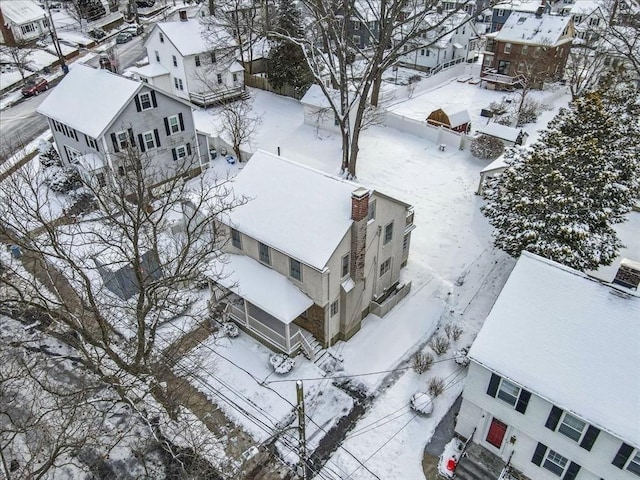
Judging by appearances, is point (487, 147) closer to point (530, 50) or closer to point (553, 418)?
point (530, 50)

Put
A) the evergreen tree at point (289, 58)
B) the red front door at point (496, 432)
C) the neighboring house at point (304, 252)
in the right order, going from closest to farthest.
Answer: the red front door at point (496, 432)
the neighboring house at point (304, 252)
the evergreen tree at point (289, 58)

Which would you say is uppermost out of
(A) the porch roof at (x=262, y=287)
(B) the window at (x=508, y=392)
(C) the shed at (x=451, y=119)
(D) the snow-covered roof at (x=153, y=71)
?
(D) the snow-covered roof at (x=153, y=71)

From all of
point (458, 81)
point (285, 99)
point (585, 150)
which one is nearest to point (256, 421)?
point (585, 150)

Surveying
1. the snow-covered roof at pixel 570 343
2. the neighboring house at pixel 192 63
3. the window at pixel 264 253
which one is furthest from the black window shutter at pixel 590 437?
the neighboring house at pixel 192 63

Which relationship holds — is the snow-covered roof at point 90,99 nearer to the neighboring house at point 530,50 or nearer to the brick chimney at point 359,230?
the brick chimney at point 359,230

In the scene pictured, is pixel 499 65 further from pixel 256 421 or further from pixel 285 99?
pixel 256 421

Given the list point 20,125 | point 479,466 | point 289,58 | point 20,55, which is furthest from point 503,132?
point 20,55

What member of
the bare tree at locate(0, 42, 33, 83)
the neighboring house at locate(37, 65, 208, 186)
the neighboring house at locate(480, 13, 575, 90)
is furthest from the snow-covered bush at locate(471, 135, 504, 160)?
the bare tree at locate(0, 42, 33, 83)

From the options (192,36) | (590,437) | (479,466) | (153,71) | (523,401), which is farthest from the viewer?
(153,71)
